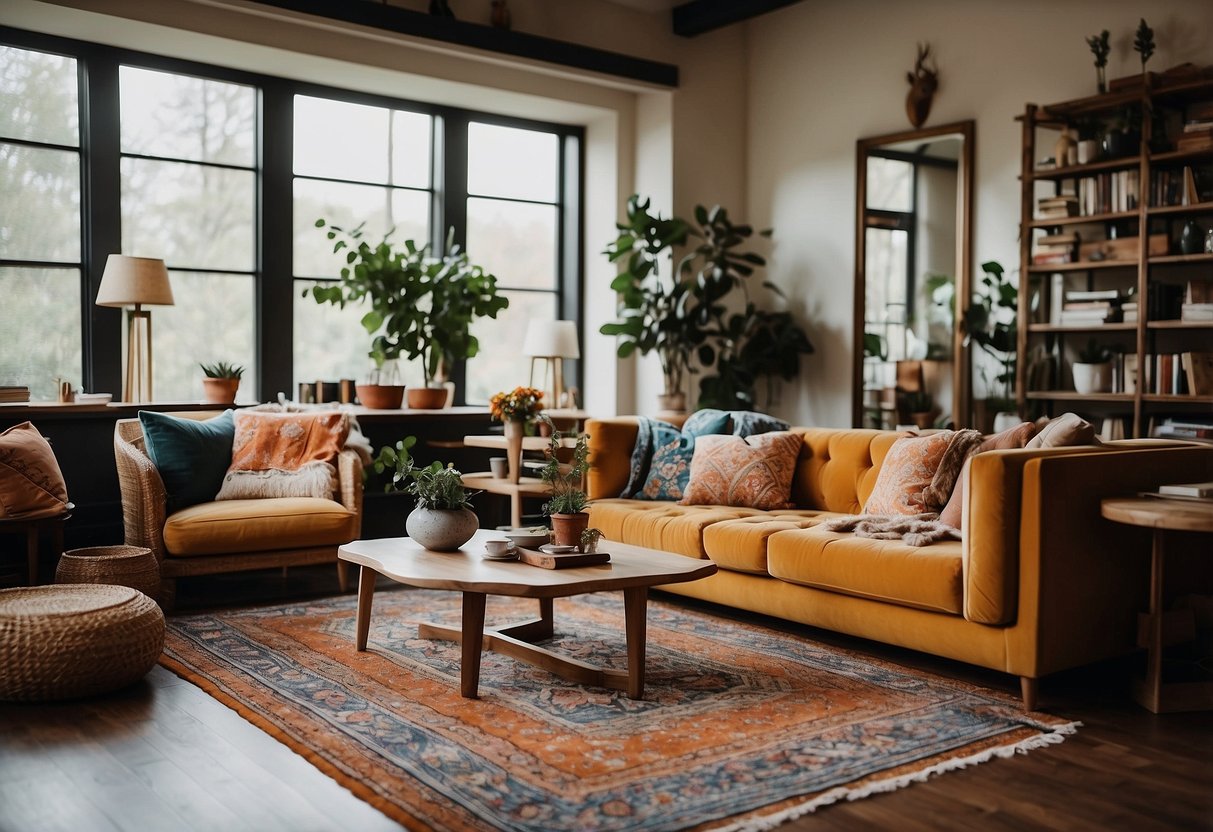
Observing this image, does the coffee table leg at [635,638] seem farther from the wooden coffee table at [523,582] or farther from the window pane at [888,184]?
the window pane at [888,184]

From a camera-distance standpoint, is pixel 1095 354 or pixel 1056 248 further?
pixel 1056 248

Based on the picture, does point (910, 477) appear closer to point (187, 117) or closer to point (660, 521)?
point (660, 521)

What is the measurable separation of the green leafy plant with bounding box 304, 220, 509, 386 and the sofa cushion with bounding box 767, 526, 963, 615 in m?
2.80

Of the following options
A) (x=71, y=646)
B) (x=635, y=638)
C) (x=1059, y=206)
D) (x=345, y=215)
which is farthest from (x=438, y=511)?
(x=1059, y=206)

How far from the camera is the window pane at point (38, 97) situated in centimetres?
550

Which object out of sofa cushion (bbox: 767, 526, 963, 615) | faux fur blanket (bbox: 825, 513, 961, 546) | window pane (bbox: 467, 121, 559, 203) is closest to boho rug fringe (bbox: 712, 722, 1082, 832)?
sofa cushion (bbox: 767, 526, 963, 615)

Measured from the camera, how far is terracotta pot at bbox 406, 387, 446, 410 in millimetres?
6328

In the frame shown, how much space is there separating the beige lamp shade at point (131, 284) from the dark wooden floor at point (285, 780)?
252cm

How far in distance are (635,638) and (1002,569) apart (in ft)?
3.73

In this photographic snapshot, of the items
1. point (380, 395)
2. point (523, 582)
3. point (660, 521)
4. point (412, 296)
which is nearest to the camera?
point (523, 582)

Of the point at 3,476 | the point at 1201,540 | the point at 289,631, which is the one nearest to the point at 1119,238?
the point at 1201,540

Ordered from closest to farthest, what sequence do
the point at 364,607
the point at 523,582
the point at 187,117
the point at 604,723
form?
the point at 604,723
the point at 523,582
the point at 364,607
the point at 187,117

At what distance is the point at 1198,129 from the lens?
16.5 feet

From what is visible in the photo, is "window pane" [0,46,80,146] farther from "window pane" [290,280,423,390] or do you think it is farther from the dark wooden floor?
the dark wooden floor
